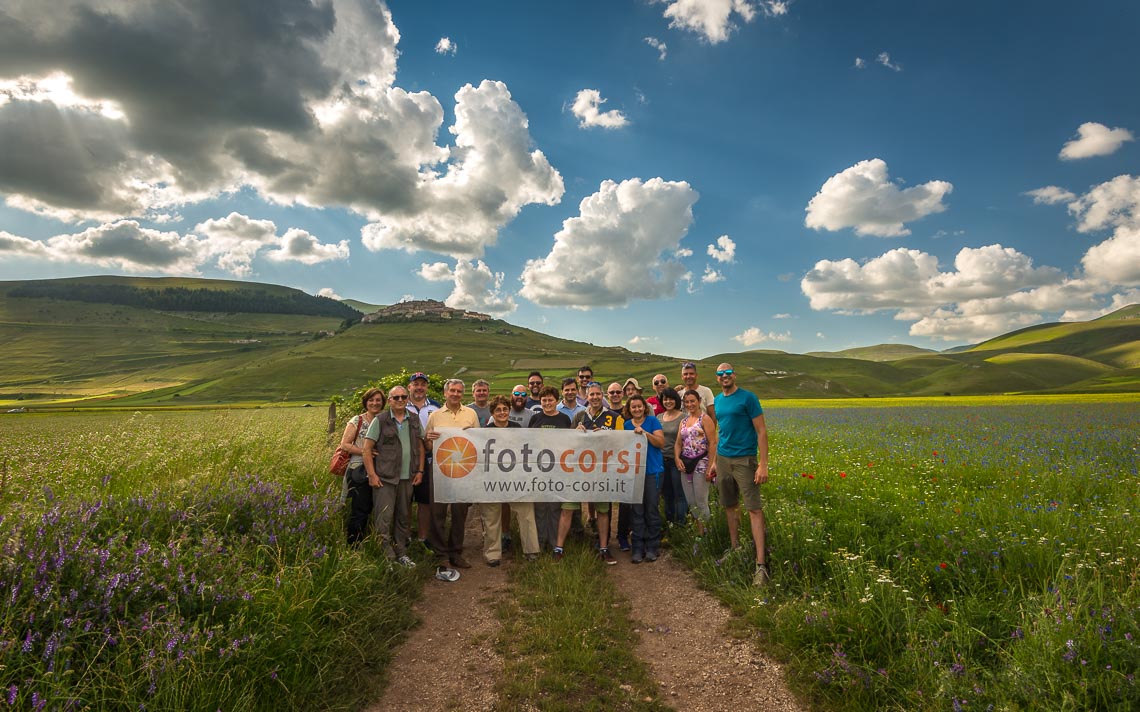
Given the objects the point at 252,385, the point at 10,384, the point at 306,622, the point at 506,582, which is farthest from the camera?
the point at 10,384

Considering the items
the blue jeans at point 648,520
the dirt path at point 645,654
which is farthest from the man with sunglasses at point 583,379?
the dirt path at point 645,654

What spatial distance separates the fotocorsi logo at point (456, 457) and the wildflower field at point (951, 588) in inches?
144

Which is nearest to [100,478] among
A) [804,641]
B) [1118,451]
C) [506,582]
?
[506,582]

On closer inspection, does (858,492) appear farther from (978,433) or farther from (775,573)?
(978,433)

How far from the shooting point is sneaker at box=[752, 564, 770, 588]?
5.95m

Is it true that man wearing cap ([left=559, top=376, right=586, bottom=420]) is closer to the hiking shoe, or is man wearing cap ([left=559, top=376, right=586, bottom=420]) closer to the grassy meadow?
the grassy meadow

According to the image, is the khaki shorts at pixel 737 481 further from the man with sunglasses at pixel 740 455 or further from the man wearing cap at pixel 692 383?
the man wearing cap at pixel 692 383

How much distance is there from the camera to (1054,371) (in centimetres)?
13225

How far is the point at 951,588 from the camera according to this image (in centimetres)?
479

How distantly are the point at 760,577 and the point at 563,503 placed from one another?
3.27 metres

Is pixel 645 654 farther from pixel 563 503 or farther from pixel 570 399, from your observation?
pixel 570 399

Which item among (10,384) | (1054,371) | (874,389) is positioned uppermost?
(1054,371)

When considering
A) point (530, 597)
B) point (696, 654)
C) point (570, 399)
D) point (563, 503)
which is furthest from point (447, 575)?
point (570, 399)

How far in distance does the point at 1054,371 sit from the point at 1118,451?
171m
